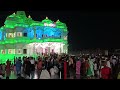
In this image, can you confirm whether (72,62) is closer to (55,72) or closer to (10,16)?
(55,72)

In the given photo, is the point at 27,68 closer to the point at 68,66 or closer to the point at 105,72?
the point at 68,66

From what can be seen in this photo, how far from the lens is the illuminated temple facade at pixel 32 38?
44.2ft

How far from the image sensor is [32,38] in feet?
46.8

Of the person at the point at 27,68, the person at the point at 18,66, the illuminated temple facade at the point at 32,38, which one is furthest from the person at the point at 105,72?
the person at the point at 18,66

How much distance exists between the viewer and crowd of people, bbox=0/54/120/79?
1260cm

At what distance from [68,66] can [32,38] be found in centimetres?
209

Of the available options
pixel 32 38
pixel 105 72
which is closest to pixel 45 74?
pixel 105 72

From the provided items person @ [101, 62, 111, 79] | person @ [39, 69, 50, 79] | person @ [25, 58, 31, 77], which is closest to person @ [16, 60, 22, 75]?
person @ [25, 58, 31, 77]

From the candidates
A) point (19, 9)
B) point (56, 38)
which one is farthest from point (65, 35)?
point (19, 9)

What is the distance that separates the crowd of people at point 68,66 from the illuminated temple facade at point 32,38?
45cm

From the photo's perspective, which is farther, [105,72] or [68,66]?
[68,66]

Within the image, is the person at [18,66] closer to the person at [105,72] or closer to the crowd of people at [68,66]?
the crowd of people at [68,66]

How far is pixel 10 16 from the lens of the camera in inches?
522
